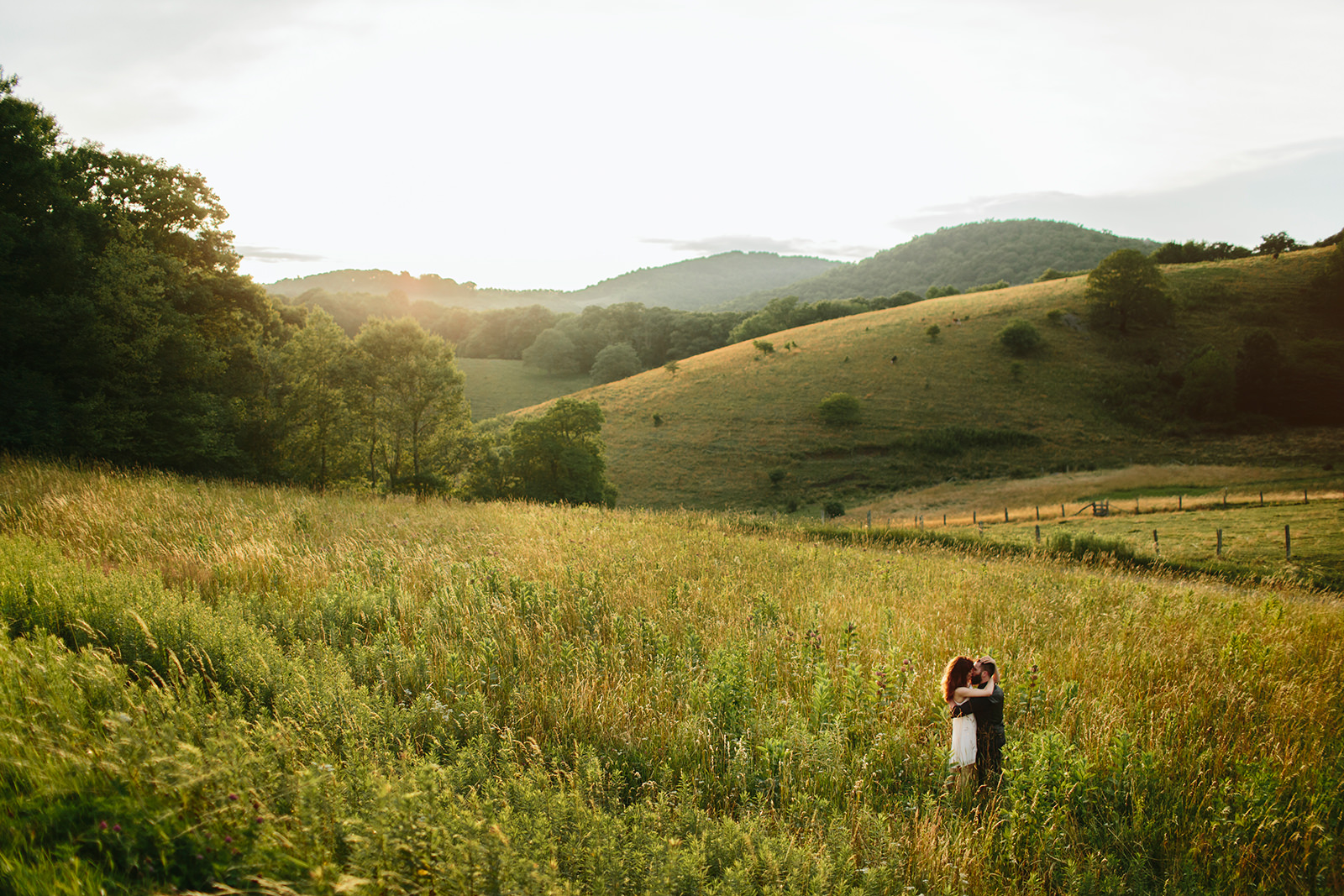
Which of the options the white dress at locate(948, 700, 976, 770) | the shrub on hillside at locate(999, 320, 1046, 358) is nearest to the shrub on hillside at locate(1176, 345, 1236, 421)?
the shrub on hillside at locate(999, 320, 1046, 358)

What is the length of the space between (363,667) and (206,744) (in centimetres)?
149

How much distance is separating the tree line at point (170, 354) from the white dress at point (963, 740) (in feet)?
65.9

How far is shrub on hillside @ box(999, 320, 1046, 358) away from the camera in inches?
2569

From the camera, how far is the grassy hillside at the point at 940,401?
171 ft

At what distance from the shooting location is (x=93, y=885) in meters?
2.03

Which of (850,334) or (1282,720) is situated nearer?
(1282,720)

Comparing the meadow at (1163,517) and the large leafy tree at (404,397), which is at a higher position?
the large leafy tree at (404,397)

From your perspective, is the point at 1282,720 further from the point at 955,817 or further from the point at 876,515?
the point at 876,515

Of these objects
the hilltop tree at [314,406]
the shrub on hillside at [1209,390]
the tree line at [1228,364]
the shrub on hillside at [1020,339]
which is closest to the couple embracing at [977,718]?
the hilltop tree at [314,406]

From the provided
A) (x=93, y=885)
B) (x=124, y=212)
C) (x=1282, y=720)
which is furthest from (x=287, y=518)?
(x=124, y=212)

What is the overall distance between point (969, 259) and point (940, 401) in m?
118

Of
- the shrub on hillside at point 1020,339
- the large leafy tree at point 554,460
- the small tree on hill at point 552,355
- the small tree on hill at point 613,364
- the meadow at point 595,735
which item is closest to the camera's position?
the meadow at point 595,735

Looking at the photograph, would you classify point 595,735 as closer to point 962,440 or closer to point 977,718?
point 977,718

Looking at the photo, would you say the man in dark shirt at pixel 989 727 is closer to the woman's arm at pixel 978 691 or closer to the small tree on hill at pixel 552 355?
the woman's arm at pixel 978 691
